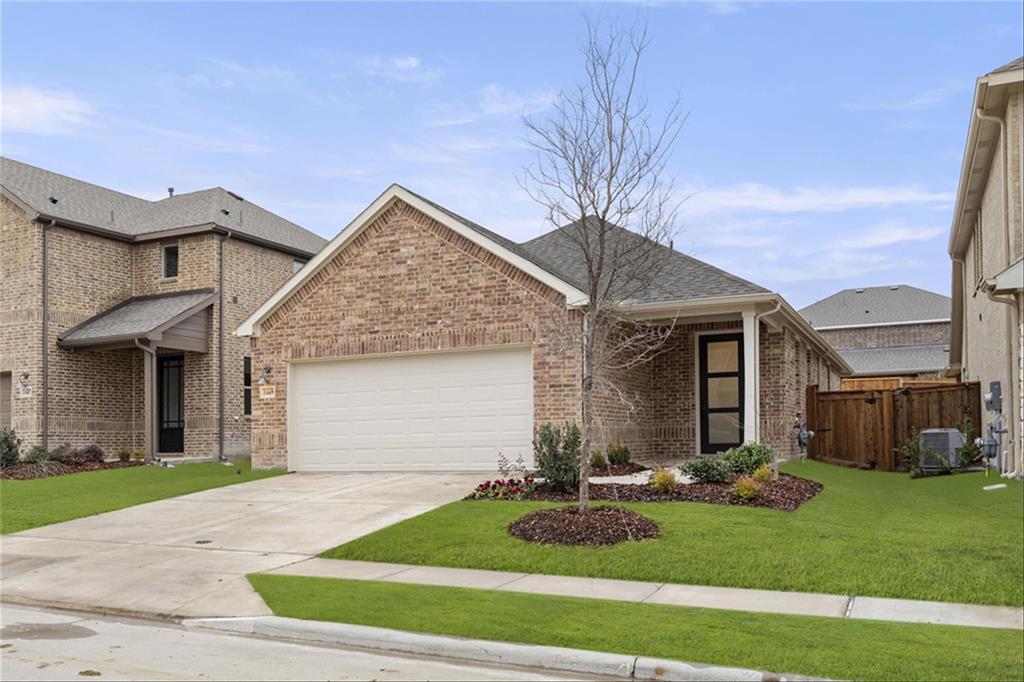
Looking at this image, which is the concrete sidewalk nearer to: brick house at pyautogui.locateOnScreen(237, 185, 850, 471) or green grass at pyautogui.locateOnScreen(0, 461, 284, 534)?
green grass at pyautogui.locateOnScreen(0, 461, 284, 534)

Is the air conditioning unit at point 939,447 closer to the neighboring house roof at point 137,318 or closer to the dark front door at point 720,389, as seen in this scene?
the dark front door at point 720,389

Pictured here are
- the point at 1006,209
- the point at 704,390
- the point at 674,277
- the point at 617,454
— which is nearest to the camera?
the point at 1006,209

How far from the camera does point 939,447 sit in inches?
719

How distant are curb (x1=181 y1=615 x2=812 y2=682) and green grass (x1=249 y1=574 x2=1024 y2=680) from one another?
0.15 metres

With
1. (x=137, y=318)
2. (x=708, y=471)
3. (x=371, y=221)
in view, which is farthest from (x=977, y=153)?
(x=137, y=318)

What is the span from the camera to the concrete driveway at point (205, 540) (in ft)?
31.2

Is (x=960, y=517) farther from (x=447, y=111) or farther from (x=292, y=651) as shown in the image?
(x=447, y=111)

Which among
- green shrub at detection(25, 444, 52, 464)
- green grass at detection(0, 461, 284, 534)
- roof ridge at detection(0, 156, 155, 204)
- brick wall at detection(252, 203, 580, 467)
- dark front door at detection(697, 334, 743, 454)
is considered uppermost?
roof ridge at detection(0, 156, 155, 204)

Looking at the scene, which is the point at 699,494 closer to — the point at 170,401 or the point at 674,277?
the point at 674,277

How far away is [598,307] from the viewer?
1259 centimetres

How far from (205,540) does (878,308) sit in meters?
42.1

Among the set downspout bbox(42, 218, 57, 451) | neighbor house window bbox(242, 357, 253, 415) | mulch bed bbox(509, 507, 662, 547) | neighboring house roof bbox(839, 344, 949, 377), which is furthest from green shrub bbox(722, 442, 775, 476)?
neighboring house roof bbox(839, 344, 949, 377)

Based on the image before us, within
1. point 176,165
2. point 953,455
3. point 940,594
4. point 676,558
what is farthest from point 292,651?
point 176,165

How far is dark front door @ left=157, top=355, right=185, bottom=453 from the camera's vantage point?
26.0 m
